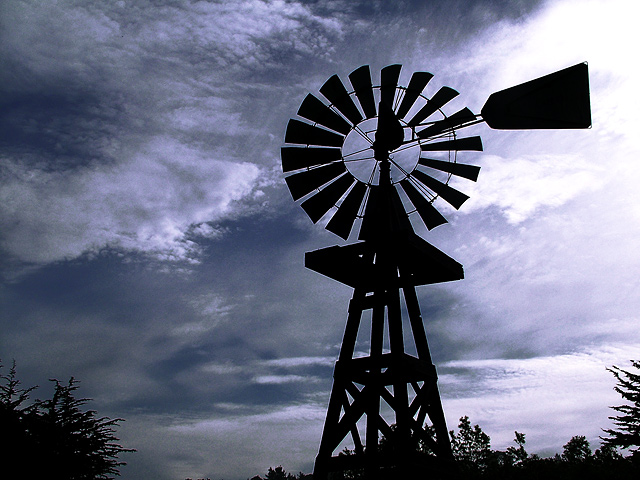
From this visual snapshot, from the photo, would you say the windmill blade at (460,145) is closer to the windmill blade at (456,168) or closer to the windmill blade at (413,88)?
the windmill blade at (456,168)

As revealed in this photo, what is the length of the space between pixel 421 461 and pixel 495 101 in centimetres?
525

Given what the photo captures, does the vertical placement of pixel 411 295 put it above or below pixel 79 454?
above

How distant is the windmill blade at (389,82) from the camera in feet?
29.1

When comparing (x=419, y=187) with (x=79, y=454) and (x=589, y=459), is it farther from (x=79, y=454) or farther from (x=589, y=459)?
(x=79, y=454)

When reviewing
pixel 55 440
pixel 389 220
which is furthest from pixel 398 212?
pixel 55 440

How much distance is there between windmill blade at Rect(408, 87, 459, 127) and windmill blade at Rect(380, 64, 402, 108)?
0.53 m

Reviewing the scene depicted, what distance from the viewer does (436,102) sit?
29.8ft

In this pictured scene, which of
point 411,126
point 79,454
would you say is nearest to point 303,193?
point 411,126

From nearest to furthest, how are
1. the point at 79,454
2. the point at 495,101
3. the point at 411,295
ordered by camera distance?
the point at 495,101
the point at 411,295
the point at 79,454

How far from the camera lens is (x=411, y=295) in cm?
832

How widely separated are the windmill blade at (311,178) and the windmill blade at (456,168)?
Result: 153 cm

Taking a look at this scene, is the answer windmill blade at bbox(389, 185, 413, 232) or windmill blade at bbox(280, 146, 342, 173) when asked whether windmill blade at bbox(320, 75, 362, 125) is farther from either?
A: windmill blade at bbox(389, 185, 413, 232)

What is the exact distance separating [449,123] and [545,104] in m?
1.57

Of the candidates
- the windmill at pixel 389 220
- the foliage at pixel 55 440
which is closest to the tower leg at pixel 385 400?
the windmill at pixel 389 220
